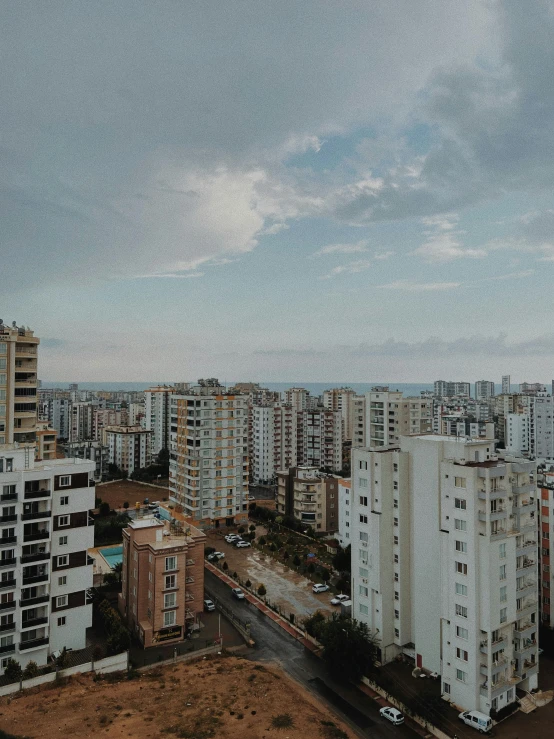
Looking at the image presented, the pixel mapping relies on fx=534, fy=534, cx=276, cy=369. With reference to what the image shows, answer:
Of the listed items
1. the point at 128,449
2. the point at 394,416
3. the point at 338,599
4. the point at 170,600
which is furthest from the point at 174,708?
the point at 128,449

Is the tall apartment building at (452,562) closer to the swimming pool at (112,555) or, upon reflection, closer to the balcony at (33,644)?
the balcony at (33,644)

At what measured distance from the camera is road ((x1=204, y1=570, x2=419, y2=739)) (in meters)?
25.3

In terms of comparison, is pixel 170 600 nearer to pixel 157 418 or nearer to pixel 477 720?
pixel 477 720

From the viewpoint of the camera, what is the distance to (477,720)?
24.8m

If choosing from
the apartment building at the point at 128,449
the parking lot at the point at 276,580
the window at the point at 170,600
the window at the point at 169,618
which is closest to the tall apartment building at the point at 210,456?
the parking lot at the point at 276,580

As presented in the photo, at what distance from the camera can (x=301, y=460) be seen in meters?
97.0

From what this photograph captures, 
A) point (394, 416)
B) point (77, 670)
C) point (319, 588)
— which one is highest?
point (394, 416)

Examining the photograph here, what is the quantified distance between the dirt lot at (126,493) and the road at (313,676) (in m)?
41.0

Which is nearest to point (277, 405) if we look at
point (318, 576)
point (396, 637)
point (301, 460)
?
point (301, 460)

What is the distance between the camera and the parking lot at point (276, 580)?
39.3m

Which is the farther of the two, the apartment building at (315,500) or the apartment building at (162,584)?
the apartment building at (315,500)

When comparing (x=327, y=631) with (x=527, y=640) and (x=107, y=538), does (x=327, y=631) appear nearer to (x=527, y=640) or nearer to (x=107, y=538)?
(x=527, y=640)

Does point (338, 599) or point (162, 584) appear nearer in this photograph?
point (162, 584)

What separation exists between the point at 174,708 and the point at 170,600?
771 centimetres
